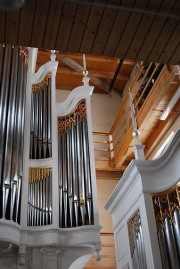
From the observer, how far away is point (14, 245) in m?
6.69

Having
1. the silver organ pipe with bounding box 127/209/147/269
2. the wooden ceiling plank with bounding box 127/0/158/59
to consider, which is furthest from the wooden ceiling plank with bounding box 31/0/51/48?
the silver organ pipe with bounding box 127/209/147/269

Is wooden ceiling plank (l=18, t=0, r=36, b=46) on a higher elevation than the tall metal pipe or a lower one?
lower

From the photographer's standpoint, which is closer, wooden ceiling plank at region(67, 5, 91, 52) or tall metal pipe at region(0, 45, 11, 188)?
wooden ceiling plank at region(67, 5, 91, 52)

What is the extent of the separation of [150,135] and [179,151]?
5069 mm

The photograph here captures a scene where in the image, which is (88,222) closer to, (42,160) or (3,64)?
(42,160)

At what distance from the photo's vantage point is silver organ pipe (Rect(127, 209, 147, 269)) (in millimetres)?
6342

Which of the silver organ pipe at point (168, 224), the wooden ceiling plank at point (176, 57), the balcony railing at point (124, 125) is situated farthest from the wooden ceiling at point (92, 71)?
the wooden ceiling plank at point (176, 57)

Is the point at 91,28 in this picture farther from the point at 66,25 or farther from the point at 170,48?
the point at 170,48

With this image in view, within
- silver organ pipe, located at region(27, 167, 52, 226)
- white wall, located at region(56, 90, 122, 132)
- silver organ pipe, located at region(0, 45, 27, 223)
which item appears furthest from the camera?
white wall, located at region(56, 90, 122, 132)

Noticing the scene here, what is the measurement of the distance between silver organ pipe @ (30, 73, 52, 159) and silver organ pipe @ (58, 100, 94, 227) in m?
0.26

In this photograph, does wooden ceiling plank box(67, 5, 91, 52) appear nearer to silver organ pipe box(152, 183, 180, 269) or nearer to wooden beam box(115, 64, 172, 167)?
silver organ pipe box(152, 183, 180, 269)

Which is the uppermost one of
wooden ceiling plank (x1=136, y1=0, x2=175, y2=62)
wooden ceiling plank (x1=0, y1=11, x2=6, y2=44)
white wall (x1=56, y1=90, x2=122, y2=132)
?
white wall (x1=56, y1=90, x2=122, y2=132)

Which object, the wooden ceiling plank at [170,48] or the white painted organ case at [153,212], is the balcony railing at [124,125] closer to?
the white painted organ case at [153,212]

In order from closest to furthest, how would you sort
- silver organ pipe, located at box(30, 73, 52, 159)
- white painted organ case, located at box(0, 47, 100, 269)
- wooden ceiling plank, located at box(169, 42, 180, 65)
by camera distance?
wooden ceiling plank, located at box(169, 42, 180, 65) < white painted organ case, located at box(0, 47, 100, 269) < silver organ pipe, located at box(30, 73, 52, 159)
